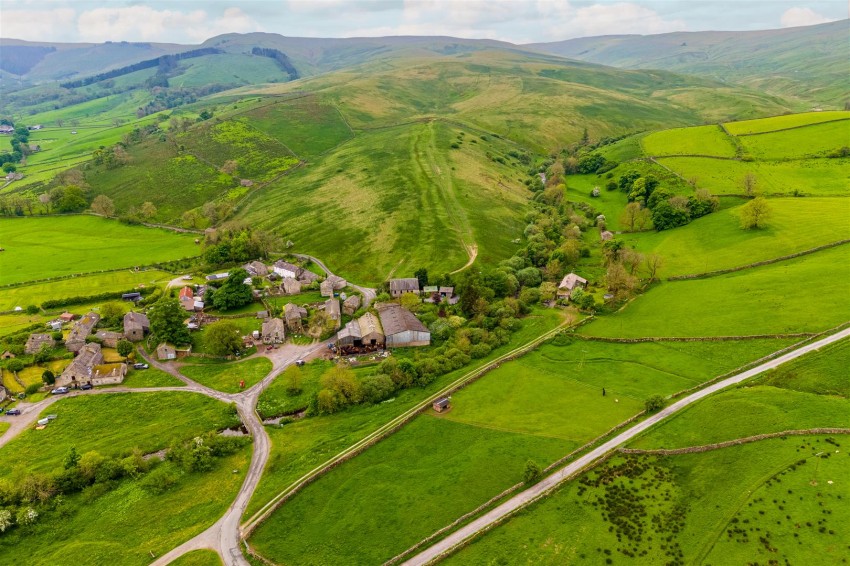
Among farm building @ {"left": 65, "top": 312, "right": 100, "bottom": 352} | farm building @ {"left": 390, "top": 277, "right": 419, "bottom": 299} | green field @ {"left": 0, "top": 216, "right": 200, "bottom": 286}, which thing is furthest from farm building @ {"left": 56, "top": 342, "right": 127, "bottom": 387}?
farm building @ {"left": 390, "top": 277, "right": 419, "bottom": 299}

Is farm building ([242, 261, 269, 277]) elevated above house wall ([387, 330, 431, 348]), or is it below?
above

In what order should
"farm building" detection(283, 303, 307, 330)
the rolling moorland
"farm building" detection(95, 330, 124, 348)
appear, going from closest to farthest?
the rolling moorland
"farm building" detection(95, 330, 124, 348)
"farm building" detection(283, 303, 307, 330)

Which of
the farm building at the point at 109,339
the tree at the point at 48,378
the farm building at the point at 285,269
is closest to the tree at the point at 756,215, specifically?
the farm building at the point at 285,269

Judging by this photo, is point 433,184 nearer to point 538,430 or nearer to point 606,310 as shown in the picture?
point 606,310

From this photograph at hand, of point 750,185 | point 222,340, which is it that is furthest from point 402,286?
point 750,185

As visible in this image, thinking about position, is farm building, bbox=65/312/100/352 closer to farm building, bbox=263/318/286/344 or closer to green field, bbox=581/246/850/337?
farm building, bbox=263/318/286/344

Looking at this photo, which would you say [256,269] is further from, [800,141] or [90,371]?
[800,141]
